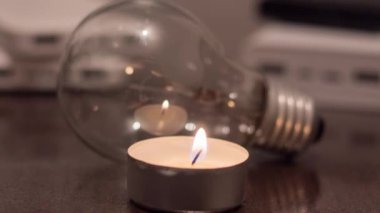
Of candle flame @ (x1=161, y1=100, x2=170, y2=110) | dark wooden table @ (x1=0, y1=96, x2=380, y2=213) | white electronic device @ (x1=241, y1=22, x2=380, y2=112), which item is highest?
candle flame @ (x1=161, y1=100, x2=170, y2=110)

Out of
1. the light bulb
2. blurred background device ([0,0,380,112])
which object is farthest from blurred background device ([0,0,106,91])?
the light bulb

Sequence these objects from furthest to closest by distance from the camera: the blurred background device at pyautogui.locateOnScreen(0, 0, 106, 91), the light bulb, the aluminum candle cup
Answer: the blurred background device at pyautogui.locateOnScreen(0, 0, 106, 91) < the light bulb < the aluminum candle cup

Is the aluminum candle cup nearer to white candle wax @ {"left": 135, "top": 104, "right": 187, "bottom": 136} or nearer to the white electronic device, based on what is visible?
white candle wax @ {"left": 135, "top": 104, "right": 187, "bottom": 136}

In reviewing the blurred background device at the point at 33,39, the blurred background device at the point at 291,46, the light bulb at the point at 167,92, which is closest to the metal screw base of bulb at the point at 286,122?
the light bulb at the point at 167,92

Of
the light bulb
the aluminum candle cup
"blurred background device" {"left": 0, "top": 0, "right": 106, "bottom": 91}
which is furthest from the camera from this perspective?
"blurred background device" {"left": 0, "top": 0, "right": 106, "bottom": 91}

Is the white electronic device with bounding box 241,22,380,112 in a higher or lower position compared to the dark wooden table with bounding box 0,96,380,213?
higher
